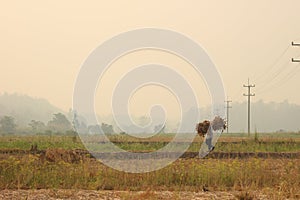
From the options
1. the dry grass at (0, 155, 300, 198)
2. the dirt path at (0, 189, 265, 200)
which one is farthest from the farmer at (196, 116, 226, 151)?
the dirt path at (0, 189, 265, 200)

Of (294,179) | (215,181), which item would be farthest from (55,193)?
(294,179)

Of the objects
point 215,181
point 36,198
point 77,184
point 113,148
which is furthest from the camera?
point 113,148

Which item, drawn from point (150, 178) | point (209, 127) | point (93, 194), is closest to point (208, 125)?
point (209, 127)

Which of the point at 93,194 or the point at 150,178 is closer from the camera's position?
the point at 93,194

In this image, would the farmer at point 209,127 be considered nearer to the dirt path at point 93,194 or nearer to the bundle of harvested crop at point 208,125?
the bundle of harvested crop at point 208,125

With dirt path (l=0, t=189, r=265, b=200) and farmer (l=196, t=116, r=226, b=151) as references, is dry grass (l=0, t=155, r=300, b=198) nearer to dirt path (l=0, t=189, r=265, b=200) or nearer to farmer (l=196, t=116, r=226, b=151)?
dirt path (l=0, t=189, r=265, b=200)

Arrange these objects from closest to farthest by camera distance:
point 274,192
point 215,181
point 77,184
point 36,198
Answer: point 36,198
point 274,192
point 77,184
point 215,181

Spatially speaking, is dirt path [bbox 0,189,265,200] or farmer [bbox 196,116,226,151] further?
farmer [bbox 196,116,226,151]

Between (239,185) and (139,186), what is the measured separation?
9.31ft

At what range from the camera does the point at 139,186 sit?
45.8ft

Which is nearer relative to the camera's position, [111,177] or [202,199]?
[202,199]

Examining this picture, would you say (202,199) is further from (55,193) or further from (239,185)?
(55,193)

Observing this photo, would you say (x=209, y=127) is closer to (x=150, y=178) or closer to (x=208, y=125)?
(x=208, y=125)

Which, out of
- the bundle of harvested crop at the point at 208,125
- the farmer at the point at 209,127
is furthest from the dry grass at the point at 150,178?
the bundle of harvested crop at the point at 208,125
